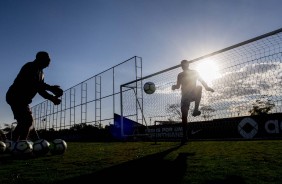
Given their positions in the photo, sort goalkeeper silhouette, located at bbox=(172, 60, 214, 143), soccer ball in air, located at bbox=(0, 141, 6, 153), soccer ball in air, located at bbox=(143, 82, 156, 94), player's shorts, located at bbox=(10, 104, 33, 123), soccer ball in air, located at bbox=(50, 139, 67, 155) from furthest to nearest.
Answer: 1. soccer ball in air, located at bbox=(143, 82, 156, 94)
2. goalkeeper silhouette, located at bbox=(172, 60, 214, 143)
3. soccer ball in air, located at bbox=(0, 141, 6, 153)
4. soccer ball in air, located at bbox=(50, 139, 67, 155)
5. player's shorts, located at bbox=(10, 104, 33, 123)

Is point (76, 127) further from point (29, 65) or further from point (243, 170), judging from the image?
point (243, 170)

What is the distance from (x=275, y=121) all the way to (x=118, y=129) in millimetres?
9893

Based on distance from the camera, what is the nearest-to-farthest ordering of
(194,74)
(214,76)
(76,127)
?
(194,74) < (214,76) < (76,127)

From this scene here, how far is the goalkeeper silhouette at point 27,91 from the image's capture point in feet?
17.3

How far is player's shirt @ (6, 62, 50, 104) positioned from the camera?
17.3ft

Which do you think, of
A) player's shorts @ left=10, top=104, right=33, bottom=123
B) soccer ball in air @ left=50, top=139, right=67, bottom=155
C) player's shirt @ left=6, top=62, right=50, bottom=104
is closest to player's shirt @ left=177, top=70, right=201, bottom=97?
soccer ball in air @ left=50, top=139, right=67, bottom=155

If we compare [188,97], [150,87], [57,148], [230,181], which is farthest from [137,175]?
[150,87]

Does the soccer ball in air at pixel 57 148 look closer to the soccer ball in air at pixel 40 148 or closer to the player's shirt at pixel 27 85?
the soccer ball in air at pixel 40 148

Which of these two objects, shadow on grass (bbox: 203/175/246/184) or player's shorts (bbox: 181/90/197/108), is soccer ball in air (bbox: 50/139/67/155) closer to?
player's shorts (bbox: 181/90/197/108)

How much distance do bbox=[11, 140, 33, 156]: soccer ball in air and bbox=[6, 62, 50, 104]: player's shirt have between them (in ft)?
2.60

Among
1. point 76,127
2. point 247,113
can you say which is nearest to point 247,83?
point 247,113

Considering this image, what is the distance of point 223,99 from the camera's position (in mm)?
8500

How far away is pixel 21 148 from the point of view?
528 centimetres

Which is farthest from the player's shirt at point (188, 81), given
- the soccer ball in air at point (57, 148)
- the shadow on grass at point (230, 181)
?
the shadow on grass at point (230, 181)
